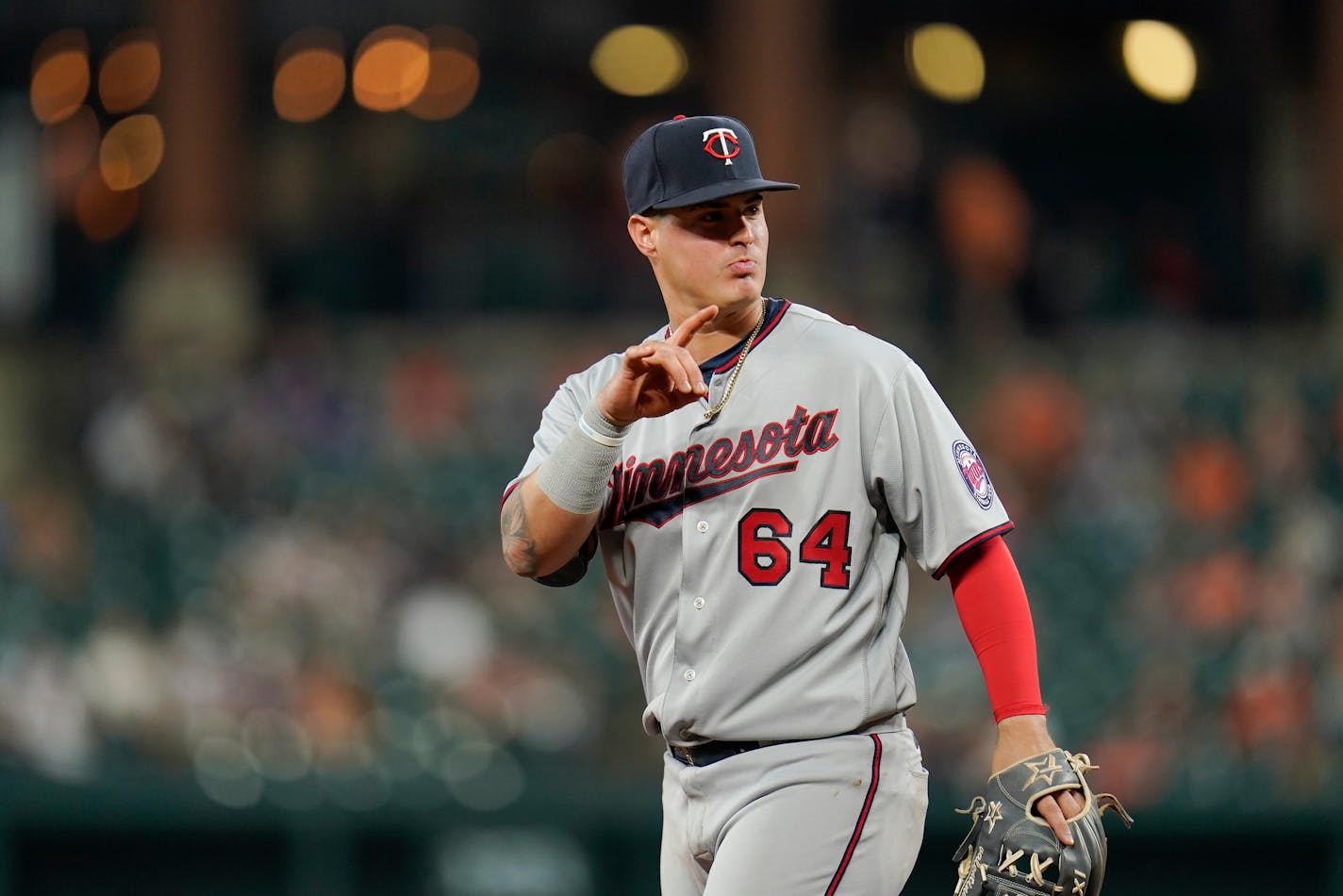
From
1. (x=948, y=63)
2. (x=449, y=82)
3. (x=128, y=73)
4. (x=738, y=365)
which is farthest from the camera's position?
(x=449, y=82)

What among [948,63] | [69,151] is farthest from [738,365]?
[948,63]

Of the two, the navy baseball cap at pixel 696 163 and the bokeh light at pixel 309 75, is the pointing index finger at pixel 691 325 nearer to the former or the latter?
the navy baseball cap at pixel 696 163

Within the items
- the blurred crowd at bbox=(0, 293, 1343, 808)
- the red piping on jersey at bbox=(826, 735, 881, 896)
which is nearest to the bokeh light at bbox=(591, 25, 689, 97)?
the blurred crowd at bbox=(0, 293, 1343, 808)

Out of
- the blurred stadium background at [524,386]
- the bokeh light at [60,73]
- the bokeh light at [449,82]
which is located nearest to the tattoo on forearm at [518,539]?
the blurred stadium background at [524,386]

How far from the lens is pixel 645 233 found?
2.94 m

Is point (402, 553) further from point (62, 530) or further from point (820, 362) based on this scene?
point (820, 362)

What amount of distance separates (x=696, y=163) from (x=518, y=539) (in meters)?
0.63

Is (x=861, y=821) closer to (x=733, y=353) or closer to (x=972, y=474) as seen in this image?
(x=972, y=474)

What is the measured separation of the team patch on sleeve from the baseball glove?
1.24ft

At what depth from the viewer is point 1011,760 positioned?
261 cm

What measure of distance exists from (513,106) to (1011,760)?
1273 cm

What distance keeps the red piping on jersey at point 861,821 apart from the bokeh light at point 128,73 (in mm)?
11428

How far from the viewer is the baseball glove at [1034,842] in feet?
8.33

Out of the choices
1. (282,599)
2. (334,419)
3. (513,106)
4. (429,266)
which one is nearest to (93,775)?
(282,599)
